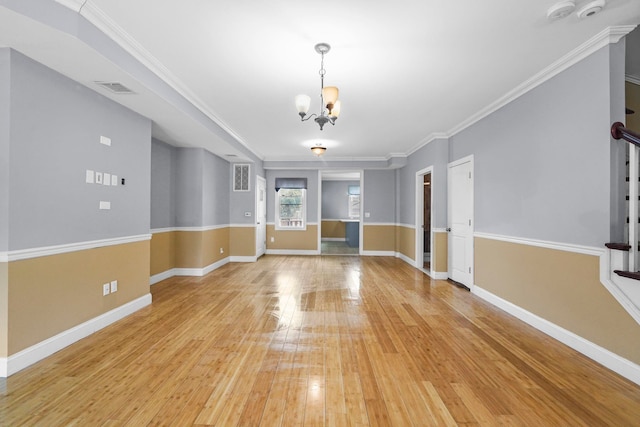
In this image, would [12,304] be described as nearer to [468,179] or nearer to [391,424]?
[391,424]

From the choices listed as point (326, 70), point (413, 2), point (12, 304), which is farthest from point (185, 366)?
point (413, 2)

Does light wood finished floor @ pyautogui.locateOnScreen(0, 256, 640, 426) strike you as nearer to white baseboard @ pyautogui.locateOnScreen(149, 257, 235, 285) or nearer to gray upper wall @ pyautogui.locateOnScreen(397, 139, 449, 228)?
white baseboard @ pyautogui.locateOnScreen(149, 257, 235, 285)

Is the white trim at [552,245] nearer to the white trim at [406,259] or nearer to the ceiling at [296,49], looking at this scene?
the ceiling at [296,49]

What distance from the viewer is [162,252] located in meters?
5.34

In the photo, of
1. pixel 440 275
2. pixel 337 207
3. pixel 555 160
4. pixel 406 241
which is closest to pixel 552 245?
pixel 555 160

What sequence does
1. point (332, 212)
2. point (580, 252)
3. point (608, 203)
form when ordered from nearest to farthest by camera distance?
point (608, 203)
point (580, 252)
point (332, 212)

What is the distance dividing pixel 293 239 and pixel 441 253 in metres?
4.30

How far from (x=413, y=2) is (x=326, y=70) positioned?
117 centimetres

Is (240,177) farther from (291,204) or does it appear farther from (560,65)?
(560,65)

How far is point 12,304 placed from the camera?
2275 millimetres

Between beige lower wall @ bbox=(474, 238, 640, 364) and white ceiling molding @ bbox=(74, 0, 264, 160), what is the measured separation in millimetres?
4381

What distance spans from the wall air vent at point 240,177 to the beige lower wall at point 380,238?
137 inches

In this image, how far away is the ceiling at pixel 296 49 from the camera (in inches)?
85.7

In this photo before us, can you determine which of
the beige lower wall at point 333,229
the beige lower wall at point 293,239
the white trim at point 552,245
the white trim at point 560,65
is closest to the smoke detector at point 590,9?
the white trim at point 560,65
